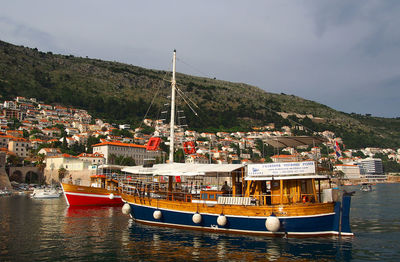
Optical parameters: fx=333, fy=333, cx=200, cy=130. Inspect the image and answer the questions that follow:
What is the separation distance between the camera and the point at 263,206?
16.9 m

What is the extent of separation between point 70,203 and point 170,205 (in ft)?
69.9

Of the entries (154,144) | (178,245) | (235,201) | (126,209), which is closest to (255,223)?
(235,201)

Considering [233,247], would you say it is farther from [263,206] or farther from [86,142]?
[86,142]

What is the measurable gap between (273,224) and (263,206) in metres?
1.05

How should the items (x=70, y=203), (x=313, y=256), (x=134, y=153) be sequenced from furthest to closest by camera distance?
(x=134, y=153), (x=70, y=203), (x=313, y=256)

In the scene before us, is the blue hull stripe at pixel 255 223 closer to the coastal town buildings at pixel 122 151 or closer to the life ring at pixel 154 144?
the life ring at pixel 154 144

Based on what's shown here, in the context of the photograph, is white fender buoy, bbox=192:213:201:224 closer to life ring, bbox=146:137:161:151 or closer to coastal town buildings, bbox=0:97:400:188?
life ring, bbox=146:137:161:151

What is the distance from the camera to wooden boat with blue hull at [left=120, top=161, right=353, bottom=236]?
16.4m

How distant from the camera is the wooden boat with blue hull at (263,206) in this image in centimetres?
1636

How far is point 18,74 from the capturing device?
565 ft

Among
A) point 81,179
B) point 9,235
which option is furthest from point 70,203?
point 81,179

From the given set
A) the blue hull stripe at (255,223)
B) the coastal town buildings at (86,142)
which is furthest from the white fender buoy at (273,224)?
the coastal town buildings at (86,142)

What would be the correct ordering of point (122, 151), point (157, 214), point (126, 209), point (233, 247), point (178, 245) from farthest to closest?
1. point (122, 151)
2. point (126, 209)
3. point (157, 214)
4. point (178, 245)
5. point (233, 247)

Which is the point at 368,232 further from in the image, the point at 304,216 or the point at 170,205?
the point at 170,205
